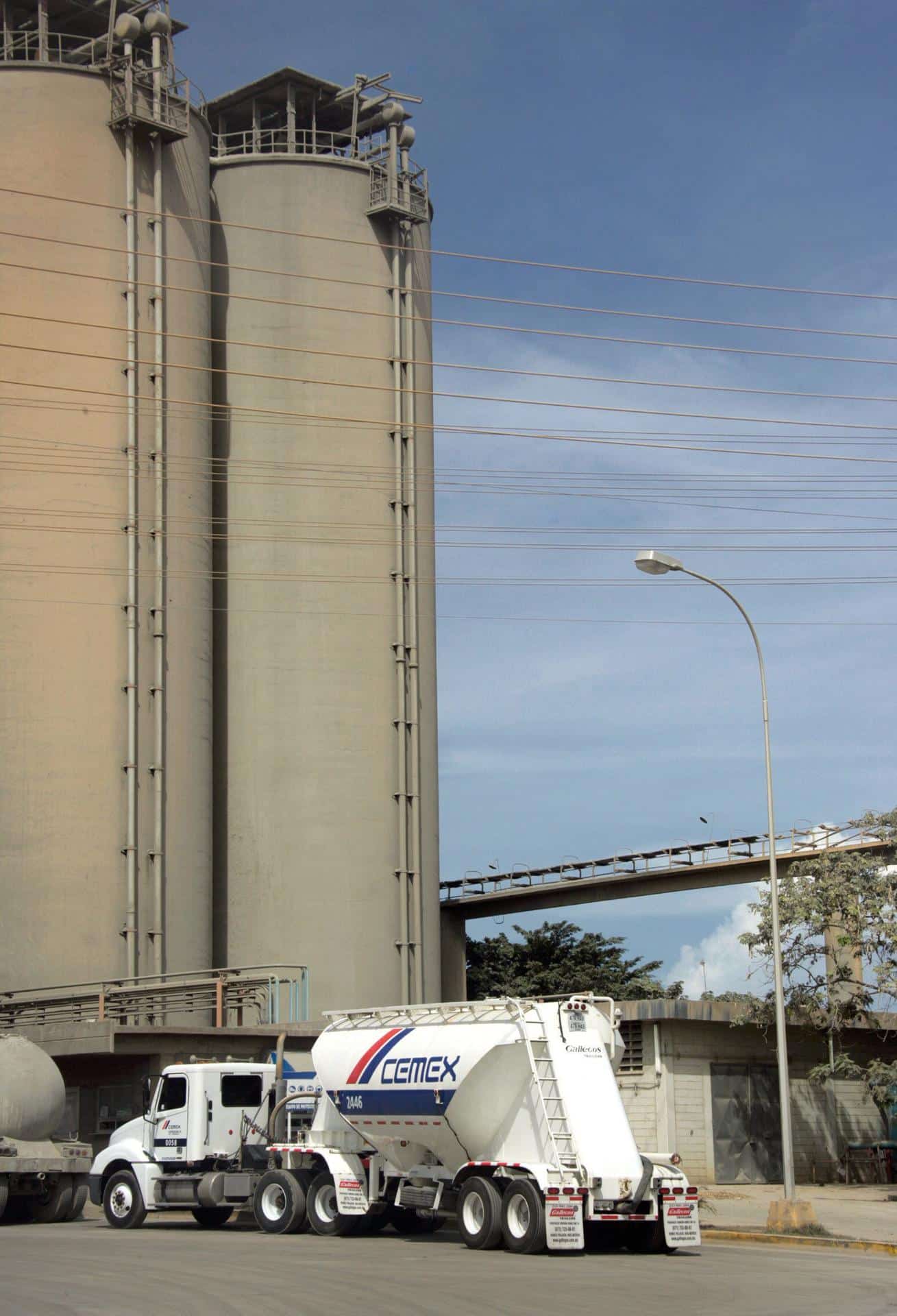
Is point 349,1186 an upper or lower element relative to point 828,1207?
upper

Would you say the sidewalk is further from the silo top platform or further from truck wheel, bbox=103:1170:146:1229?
the silo top platform

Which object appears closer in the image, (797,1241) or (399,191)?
(797,1241)

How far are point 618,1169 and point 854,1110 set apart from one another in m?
21.4

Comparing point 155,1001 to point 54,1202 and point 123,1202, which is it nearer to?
point 54,1202

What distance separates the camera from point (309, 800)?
4844cm

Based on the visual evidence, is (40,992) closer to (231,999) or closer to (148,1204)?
(231,999)

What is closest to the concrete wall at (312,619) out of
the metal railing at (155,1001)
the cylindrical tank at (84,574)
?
the cylindrical tank at (84,574)

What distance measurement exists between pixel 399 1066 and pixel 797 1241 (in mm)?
6442

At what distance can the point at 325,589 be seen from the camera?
1957 inches

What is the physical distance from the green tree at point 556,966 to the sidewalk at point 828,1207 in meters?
30.8

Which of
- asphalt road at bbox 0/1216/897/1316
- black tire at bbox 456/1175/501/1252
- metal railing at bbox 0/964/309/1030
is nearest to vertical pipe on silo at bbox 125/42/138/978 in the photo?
metal railing at bbox 0/964/309/1030

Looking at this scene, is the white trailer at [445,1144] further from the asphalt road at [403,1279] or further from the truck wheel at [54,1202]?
the truck wheel at [54,1202]

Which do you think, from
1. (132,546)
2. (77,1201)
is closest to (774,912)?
(77,1201)

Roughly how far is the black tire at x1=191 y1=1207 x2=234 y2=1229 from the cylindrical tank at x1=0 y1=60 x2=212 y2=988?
16510 millimetres
